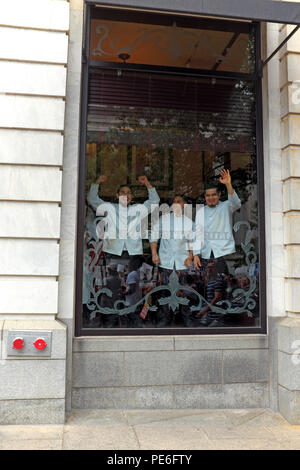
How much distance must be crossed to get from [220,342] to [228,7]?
14.8ft

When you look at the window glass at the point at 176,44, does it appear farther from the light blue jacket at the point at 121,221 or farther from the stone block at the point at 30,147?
the light blue jacket at the point at 121,221

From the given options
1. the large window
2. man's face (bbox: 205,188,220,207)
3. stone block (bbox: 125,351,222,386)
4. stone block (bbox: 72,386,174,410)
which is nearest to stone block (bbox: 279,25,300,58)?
the large window

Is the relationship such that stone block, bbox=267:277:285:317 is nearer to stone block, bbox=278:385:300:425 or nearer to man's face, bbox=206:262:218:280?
man's face, bbox=206:262:218:280

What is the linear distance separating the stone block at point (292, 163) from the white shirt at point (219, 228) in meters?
0.88

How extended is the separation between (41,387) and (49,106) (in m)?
3.75

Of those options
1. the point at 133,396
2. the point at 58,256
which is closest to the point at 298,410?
the point at 133,396

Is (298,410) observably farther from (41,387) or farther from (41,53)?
(41,53)

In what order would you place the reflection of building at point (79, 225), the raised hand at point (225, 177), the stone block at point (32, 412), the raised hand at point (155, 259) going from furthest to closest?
the raised hand at point (225, 177) < the raised hand at point (155, 259) < the reflection of building at point (79, 225) < the stone block at point (32, 412)

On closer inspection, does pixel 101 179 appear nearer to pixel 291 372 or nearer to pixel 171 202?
pixel 171 202

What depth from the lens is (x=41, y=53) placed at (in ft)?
18.8

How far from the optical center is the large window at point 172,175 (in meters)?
6.24

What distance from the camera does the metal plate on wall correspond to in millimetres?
5230

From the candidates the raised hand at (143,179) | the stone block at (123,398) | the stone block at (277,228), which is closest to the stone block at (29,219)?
the raised hand at (143,179)

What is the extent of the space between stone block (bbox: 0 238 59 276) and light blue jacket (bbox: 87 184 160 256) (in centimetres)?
94
